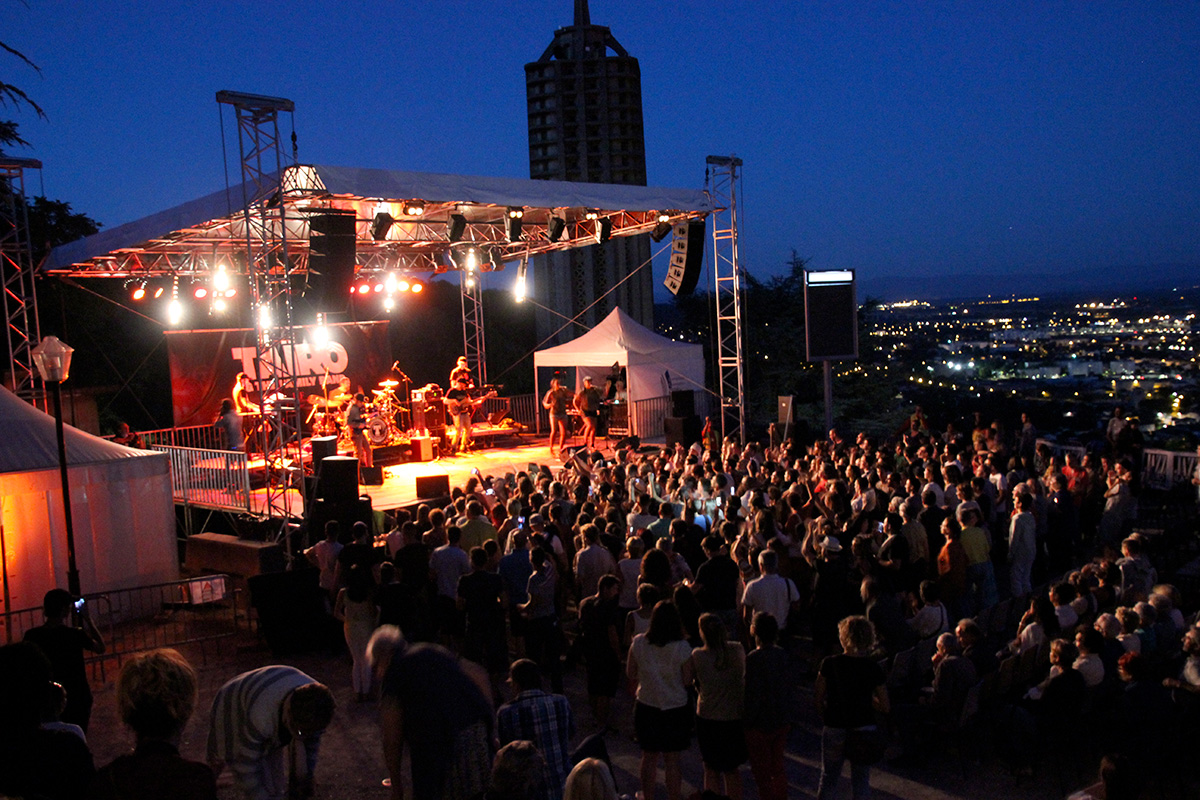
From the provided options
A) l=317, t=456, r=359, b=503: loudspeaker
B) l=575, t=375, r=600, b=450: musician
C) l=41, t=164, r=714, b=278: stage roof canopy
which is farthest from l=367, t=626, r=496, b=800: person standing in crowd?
l=575, t=375, r=600, b=450: musician

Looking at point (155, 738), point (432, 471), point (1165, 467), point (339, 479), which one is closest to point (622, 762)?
point (155, 738)

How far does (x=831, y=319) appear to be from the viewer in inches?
563

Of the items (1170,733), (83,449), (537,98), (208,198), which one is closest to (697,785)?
(1170,733)

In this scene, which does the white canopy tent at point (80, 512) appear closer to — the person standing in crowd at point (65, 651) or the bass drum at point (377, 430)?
the person standing in crowd at point (65, 651)

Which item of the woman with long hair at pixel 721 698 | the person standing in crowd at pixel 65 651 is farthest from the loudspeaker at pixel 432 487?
the woman with long hair at pixel 721 698

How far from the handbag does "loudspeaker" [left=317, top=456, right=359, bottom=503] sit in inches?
264

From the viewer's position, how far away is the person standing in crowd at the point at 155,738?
2.62 metres

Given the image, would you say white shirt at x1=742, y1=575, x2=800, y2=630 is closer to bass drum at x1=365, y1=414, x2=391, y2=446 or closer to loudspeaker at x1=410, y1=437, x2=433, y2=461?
bass drum at x1=365, y1=414, x2=391, y2=446

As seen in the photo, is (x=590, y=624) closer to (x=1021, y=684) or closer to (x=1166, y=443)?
(x=1021, y=684)

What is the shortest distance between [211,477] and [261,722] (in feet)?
31.1

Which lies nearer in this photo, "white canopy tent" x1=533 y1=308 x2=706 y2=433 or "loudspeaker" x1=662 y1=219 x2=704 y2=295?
"loudspeaker" x1=662 y1=219 x2=704 y2=295

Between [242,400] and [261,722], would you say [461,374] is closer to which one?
[242,400]

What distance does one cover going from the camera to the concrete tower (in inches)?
1157

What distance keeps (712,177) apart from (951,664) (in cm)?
1031
